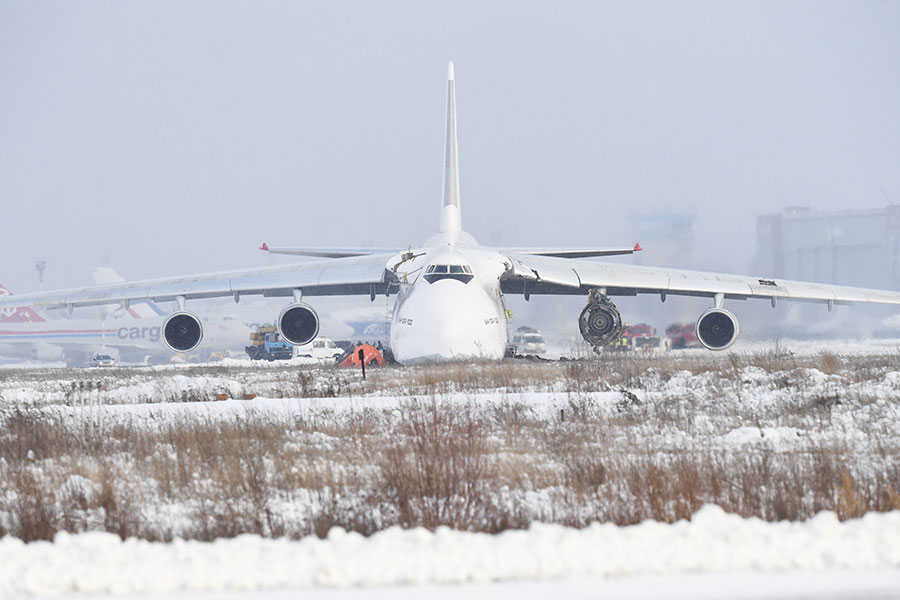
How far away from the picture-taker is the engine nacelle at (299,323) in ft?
72.5

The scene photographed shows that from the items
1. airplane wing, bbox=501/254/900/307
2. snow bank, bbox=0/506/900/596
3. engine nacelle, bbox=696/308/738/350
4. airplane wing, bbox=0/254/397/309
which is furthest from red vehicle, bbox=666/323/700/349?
snow bank, bbox=0/506/900/596

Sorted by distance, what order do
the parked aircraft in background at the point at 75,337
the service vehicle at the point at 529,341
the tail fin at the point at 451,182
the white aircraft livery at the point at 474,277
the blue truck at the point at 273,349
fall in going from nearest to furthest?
the white aircraft livery at the point at 474,277, the tail fin at the point at 451,182, the blue truck at the point at 273,349, the service vehicle at the point at 529,341, the parked aircraft in background at the point at 75,337

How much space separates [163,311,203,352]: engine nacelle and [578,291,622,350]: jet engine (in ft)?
29.6

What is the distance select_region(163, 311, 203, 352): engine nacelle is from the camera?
2230 centimetres

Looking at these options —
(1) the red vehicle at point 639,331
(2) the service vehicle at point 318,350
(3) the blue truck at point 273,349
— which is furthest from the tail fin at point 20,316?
(1) the red vehicle at point 639,331

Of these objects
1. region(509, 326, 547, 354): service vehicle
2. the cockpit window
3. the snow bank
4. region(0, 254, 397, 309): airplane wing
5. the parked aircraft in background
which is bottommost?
the snow bank

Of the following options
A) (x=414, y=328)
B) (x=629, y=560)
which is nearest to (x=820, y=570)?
(x=629, y=560)

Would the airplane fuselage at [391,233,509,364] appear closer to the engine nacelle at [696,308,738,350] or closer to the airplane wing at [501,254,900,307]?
the airplane wing at [501,254,900,307]

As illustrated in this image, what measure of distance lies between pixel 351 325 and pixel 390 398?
2456 inches

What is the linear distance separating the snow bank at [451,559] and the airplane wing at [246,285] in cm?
1763

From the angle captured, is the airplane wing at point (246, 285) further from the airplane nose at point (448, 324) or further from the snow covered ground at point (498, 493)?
the snow covered ground at point (498, 493)

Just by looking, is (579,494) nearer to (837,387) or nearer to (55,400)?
(837,387)

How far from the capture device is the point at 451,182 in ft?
85.3

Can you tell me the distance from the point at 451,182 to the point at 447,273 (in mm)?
7434
